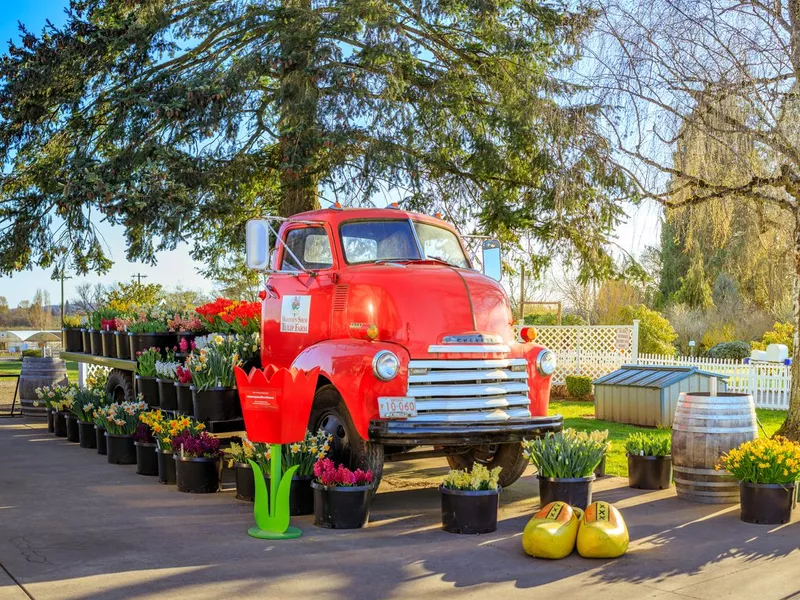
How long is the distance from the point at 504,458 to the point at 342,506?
2242 millimetres

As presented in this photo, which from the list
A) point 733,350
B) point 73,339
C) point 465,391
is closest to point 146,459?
point 465,391

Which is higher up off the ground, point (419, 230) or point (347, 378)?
point (419, 230)

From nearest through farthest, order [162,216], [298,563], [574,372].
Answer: [298,563] → [162,216] → [574,372]

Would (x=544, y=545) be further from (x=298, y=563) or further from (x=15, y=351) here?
(x=15, y=351)

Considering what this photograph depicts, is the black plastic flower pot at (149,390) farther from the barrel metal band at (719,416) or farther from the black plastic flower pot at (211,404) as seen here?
the barrel metal band at (719,416)

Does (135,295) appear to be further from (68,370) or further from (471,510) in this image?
(68,370)

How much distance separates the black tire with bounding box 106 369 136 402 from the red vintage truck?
358cm

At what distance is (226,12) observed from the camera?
15.2m

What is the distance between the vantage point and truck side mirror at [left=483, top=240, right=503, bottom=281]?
9.54m

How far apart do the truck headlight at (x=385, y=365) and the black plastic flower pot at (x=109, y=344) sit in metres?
6.19

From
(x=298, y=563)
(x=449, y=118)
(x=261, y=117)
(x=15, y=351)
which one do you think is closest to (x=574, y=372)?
(x=449, y=118)

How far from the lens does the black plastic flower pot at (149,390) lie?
10.1 meters

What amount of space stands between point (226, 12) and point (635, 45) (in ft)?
26.2

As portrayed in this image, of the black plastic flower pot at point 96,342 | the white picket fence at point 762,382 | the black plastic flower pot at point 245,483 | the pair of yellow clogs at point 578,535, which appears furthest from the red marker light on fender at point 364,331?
the white picket fence at point 762,382
